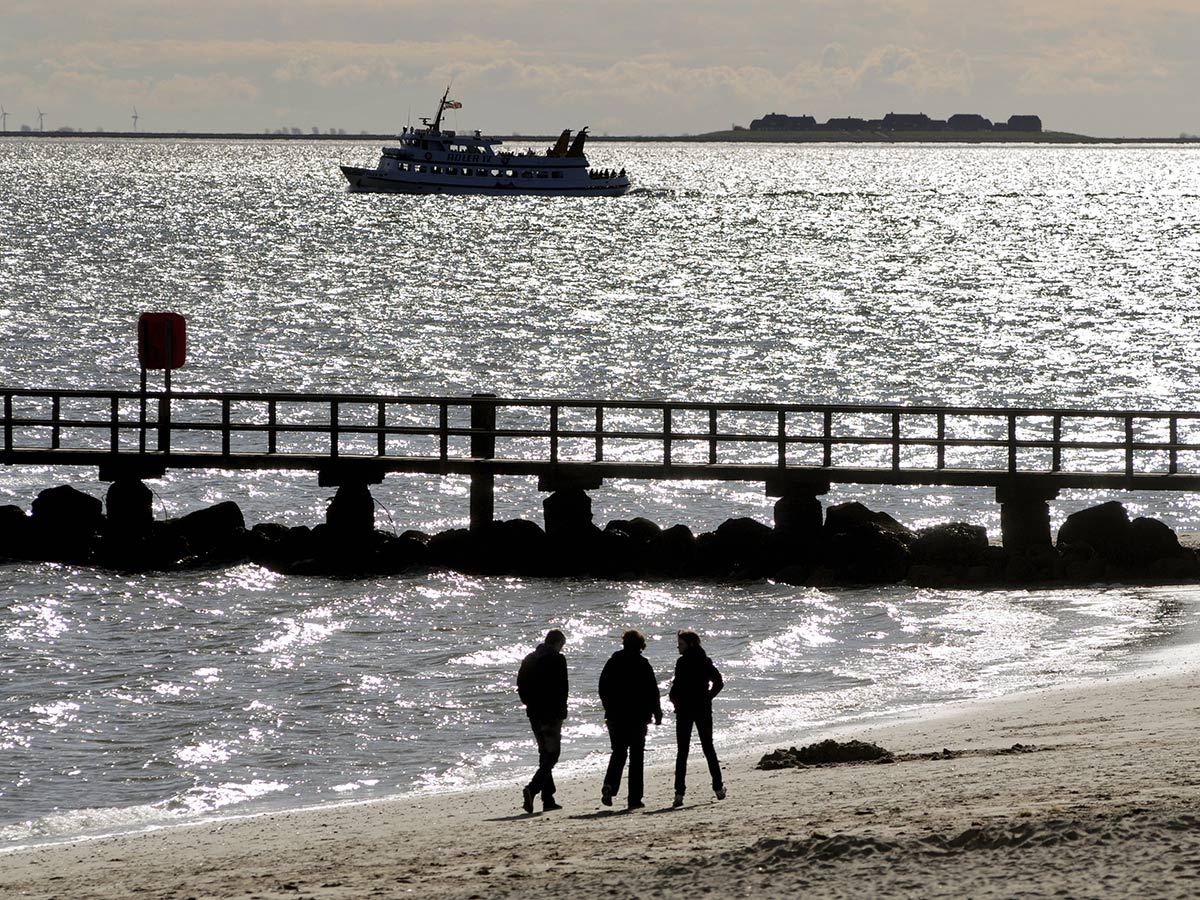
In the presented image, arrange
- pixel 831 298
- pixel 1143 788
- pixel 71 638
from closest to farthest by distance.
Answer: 1. pixel 1143 788
2. pixel 71 638
3. pixel 831 298

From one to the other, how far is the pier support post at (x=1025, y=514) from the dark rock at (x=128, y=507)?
12.6 metres

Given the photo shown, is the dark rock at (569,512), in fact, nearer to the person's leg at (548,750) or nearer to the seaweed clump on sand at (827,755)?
the seaweed clump on sand at (827,755)

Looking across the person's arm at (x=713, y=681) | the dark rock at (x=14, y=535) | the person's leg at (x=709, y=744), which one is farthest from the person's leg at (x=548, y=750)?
the dark rock at (x=14, y=535)

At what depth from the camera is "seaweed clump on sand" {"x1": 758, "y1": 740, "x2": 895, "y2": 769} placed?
15398mm

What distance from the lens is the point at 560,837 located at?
12773 millimetres

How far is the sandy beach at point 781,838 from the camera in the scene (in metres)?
10.9

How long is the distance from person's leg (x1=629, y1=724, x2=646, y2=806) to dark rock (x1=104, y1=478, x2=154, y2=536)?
1569 cm

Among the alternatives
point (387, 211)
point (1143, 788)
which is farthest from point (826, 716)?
point (387, 211)

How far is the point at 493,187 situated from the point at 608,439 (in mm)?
125827

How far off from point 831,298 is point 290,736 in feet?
245

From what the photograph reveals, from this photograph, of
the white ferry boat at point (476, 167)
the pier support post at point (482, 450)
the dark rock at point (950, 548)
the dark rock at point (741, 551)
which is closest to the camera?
the dark rock at point (950, 548)

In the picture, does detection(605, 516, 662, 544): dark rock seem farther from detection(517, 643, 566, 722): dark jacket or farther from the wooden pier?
detection(517, 643, 566, 722): dark jacket

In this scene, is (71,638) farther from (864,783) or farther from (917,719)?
(864,783)

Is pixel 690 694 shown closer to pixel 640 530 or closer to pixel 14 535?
pixel 640 530
